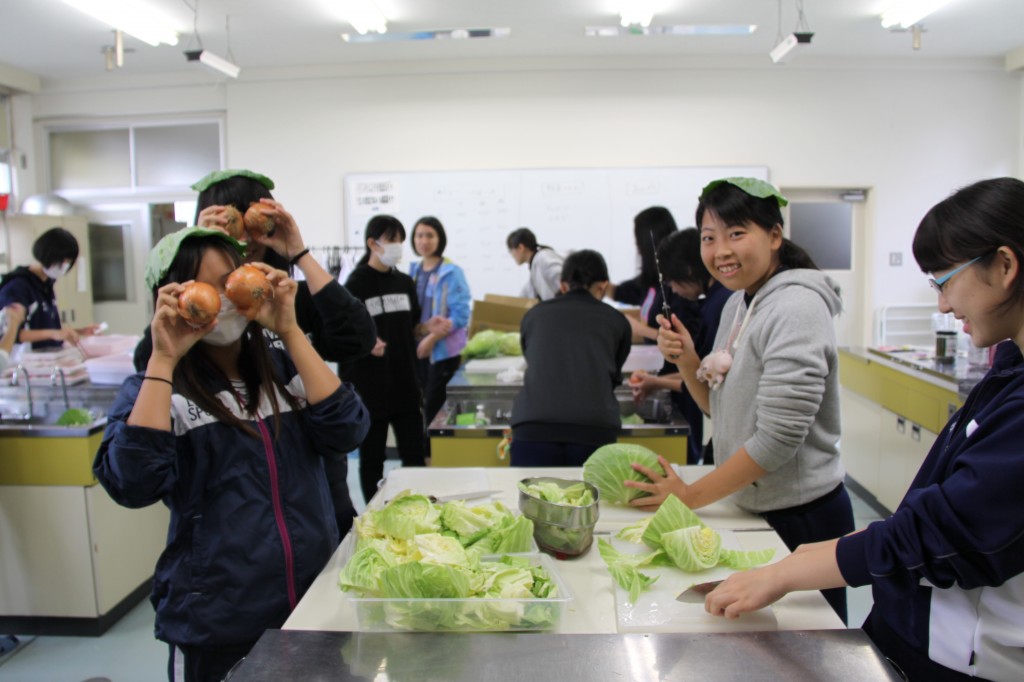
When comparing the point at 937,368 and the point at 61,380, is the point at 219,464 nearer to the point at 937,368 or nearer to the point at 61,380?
the point at 61,380

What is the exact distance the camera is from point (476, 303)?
14.8 ft

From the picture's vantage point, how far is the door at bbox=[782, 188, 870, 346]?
20.5 feet

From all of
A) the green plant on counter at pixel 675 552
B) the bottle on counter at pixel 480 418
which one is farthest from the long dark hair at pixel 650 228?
the green plant on counter at pixel 675 552

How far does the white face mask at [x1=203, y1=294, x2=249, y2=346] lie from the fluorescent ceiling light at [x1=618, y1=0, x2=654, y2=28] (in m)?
4.24

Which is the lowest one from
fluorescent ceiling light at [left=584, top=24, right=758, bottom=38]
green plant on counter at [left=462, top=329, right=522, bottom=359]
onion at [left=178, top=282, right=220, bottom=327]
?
green plant on counter at [left=462, top=329, right=522, bottom=359]

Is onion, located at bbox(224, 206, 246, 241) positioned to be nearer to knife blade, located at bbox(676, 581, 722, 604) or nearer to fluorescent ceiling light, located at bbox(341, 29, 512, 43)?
knife blade, located at bbox(676, 581, 722, 604)

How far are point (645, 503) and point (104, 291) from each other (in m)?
6.84

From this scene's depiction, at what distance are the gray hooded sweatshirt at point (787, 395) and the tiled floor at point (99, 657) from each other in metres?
1.62

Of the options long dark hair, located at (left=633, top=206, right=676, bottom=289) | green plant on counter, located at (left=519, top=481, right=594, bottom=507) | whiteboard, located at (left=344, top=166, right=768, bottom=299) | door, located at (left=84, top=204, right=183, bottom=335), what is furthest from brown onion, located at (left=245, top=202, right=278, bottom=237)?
door, located at (left=84, top=204, right=183, bottom=335)

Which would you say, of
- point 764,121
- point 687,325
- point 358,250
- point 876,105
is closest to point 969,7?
point 876,105

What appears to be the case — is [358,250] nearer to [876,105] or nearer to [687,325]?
[687,325]

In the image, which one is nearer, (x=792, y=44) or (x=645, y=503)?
(x=645, y=503)

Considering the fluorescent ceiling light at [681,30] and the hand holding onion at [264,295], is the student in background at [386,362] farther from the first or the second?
the fluorescent ceiling light at [681,30]

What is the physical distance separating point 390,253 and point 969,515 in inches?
119
